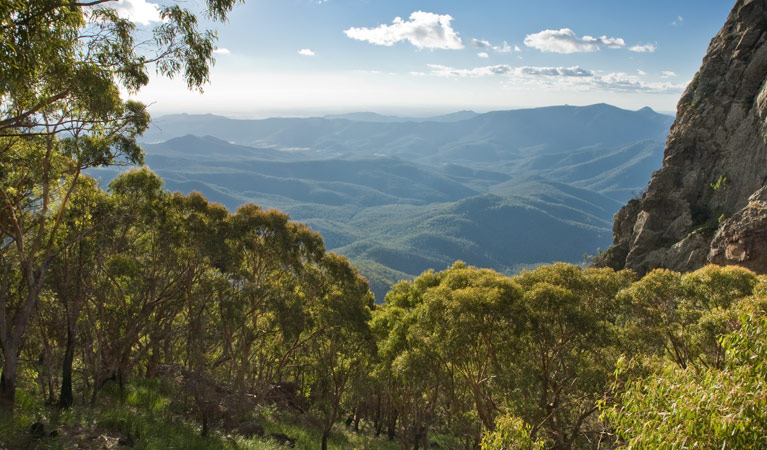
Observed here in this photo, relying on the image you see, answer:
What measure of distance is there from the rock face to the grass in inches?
1547

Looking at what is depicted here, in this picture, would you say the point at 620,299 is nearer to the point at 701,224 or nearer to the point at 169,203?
the point at 169,203

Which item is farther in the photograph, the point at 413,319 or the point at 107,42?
the point at 413,319

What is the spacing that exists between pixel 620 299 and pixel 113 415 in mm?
18505

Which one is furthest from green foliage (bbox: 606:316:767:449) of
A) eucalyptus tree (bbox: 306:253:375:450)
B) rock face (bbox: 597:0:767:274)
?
rock face (bbox: 597:0:767:274)

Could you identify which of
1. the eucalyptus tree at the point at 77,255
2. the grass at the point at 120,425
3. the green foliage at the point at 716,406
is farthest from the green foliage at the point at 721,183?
the eucalyptus tree at the point at 77,255

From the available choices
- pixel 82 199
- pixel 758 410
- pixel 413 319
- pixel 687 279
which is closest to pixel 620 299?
pixel 687 279

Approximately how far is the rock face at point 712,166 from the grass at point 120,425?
3930cm

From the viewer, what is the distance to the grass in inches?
395

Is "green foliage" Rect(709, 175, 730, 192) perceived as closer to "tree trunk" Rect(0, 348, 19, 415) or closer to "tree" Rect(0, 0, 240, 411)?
"tree" Rect(0, 0, 240, 411)

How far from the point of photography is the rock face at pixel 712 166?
38344 millimetres

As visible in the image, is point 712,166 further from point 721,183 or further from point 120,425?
point 120,425

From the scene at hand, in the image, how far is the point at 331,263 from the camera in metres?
18.8

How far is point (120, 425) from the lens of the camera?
12.5 metres

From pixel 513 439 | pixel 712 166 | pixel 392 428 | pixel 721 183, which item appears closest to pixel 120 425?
pixel 513 439
